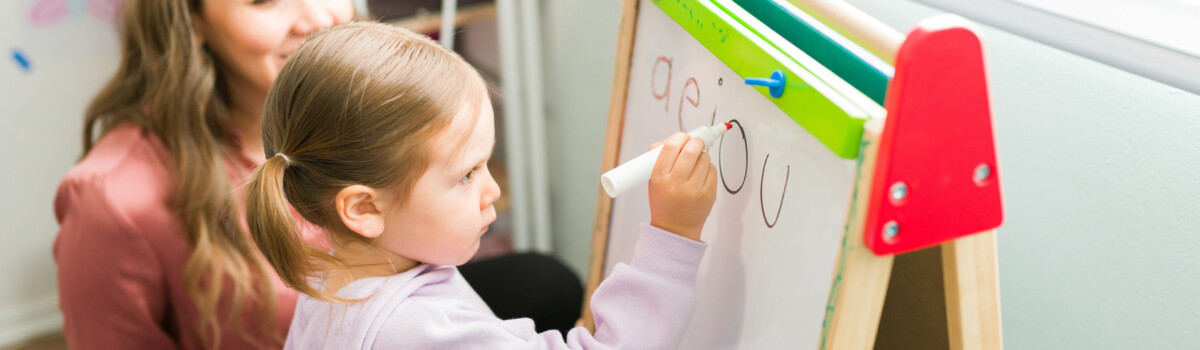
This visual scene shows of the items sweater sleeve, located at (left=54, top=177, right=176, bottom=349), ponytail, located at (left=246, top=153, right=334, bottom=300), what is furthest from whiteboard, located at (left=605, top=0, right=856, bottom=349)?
sweater sleeve, located at (left=54, top=177, right=176, bottom=349)

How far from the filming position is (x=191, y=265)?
1070mm

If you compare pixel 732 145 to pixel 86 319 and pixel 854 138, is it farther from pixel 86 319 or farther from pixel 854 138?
pixel 86 319

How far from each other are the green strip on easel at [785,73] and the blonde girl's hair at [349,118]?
0.62 ft

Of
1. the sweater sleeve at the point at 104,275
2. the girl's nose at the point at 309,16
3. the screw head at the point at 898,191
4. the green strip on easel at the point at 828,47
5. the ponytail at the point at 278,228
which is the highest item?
the green strip on easel at the point at 828,47

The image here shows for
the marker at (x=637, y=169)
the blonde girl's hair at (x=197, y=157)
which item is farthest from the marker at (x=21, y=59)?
the marker at (x=637, y=169)

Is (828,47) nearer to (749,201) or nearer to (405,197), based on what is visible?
(749,201)

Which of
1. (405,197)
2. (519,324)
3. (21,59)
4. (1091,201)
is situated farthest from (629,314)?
(21,59)

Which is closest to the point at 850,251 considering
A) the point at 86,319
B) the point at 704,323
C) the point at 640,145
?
the point at 704,323

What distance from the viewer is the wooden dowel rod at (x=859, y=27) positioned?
50 centimetres

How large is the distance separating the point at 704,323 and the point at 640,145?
0.22m

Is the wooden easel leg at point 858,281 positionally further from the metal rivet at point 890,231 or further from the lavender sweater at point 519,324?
the lavender sweater at point 519,324

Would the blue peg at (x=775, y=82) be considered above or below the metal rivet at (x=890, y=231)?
above

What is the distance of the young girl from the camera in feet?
2.20

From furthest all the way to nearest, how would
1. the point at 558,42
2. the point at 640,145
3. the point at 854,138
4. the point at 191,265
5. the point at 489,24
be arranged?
the point at 489,24
the point at 558,42
the point at 191,265
the point at 640,145
the point at 854,138
